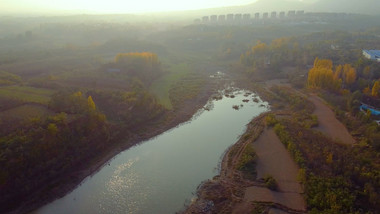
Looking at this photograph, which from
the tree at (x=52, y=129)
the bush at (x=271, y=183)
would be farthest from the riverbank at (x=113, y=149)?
the bush at (x=271, y=183)

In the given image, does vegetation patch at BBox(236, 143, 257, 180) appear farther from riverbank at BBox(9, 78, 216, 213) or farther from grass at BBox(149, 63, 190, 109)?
grass at BBox(149, 63, 190, 109)

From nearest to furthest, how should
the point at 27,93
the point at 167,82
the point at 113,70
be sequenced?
the point at 27,93, the point at 113,70, the point at 167,82

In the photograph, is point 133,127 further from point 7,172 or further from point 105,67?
point 105,67

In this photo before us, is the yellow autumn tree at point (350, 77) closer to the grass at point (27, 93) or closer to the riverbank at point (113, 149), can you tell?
the riverbank at point (113, 149)

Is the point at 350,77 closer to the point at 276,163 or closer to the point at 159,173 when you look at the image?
the point at 276,163

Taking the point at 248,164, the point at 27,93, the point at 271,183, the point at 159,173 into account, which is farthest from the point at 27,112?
the point at 271,183

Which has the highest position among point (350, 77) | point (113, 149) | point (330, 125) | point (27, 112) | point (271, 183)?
point (27, 112)
